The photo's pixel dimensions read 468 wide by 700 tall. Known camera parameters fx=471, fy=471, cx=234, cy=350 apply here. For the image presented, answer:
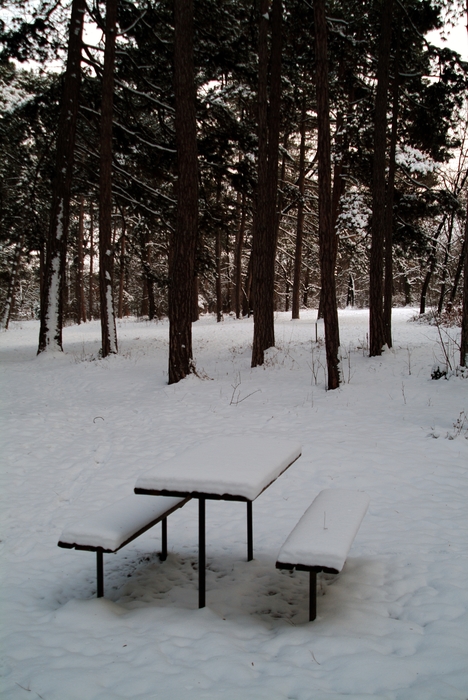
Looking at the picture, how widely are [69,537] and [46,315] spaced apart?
1168 centimetres

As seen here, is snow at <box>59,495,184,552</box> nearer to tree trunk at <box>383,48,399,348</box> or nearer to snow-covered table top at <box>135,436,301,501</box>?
snow-covered table top at <box>135,436,301,501</box>

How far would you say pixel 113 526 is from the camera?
3453 millimetres

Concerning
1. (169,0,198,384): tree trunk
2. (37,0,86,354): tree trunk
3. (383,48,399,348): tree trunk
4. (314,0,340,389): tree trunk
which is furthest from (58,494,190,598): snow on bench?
(37,0,86,354): tree trunk

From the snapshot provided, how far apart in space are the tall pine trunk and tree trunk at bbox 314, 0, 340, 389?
634cm

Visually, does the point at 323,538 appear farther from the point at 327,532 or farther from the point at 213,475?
the point at 213,475

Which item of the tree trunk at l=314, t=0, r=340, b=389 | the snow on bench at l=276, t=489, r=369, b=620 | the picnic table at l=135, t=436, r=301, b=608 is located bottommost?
the snow on bench at l=276, t=489, r=369, b=620

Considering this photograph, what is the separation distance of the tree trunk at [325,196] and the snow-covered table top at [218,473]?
235 inches

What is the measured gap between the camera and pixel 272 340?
1324 cm

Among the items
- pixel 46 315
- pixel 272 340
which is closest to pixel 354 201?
pixel 272 340

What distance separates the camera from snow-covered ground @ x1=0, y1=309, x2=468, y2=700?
98.7 inches

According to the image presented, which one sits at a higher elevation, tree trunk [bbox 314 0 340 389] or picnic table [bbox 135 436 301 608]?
tree trunk [bbox 314 0 340 389]

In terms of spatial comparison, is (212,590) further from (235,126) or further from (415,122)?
(415,122)

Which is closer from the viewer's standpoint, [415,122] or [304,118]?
[415,122]

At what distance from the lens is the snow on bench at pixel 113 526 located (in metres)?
3.27
